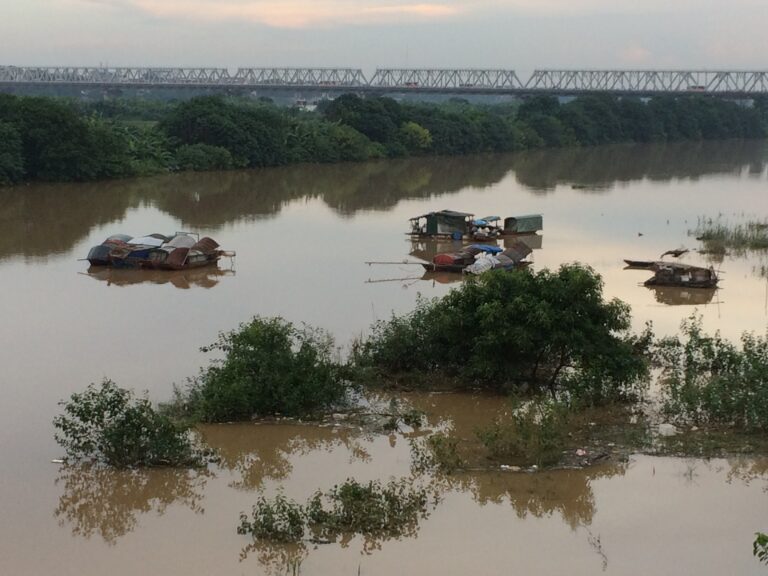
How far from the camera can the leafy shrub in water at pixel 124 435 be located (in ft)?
28.3

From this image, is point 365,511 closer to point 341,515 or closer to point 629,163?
point 341,515

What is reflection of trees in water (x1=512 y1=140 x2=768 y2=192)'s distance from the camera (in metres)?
36.4

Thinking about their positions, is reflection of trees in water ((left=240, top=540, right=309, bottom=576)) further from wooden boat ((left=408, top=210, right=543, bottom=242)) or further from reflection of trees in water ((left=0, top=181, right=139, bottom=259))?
wooden boat ((left=408, top=210, right=543, bottom=242))

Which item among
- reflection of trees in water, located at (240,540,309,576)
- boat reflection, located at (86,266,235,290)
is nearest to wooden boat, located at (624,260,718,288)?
boat reflection, located at (86,266,235,290)

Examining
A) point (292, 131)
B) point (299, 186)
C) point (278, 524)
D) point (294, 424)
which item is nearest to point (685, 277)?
point (294, 424)

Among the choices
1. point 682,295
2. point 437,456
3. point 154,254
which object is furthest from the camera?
point 154,254

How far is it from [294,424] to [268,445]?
47cm

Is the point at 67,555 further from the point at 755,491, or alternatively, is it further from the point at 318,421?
the point at 755,491

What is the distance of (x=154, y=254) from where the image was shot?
56.4 ft

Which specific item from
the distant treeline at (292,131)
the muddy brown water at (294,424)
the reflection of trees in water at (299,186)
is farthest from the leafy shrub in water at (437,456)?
the distant treeline at (292,131)

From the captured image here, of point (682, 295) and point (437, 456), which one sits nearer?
point (437, 456)

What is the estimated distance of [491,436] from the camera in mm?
8953

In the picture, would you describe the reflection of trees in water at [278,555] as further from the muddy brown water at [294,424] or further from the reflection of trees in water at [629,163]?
the reflection of trees in water at [629,163]

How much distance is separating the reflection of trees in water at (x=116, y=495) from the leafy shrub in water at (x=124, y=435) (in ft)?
0.37
